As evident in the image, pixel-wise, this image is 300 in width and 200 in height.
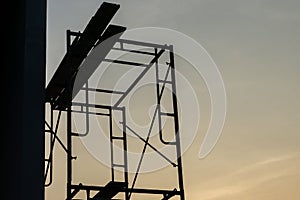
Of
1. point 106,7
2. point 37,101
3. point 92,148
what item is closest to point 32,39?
point 37,101

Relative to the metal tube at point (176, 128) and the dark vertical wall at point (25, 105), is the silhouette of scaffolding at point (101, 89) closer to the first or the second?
the metal tube at point (176, 128)

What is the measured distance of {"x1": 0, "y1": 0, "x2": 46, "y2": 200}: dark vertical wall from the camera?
427 cm

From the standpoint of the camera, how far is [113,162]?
1373cm

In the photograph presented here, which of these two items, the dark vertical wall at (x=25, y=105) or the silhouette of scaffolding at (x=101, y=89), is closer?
the dark vertical wall at (x=25, y=105)

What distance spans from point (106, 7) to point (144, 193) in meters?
4.09

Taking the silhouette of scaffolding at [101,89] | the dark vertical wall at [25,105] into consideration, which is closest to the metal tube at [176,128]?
the silhouette of scaffolding at [101,89]

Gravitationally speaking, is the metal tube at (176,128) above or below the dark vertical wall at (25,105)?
above

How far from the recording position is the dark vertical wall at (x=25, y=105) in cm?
427

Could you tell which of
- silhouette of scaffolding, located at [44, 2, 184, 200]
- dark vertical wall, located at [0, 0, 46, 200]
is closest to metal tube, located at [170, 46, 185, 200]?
silhouette of scaffolding, located at [44, 2, 184, 200]

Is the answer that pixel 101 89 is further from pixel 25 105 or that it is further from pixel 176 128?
pixel 25 105

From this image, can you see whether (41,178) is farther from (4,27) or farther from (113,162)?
(113,162)

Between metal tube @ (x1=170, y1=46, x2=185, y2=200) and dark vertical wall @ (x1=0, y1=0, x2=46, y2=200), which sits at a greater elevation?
metal tube @ (x1=170, y1=46, x2=185, y2=200)

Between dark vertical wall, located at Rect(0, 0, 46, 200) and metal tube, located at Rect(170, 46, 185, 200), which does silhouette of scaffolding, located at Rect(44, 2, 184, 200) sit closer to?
metal tube, located at Rect(170, 46, 185, 200)

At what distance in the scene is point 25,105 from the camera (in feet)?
14.5
